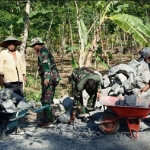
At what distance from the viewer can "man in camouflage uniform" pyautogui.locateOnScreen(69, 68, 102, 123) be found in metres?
5.96

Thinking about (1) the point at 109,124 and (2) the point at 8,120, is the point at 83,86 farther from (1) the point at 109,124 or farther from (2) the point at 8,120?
(2) the point at 8,120

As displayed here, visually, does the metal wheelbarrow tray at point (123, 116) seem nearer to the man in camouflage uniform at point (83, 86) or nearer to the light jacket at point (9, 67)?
the man in camouflage uniform at point (83, 86)

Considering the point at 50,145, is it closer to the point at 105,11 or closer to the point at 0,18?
the point at 105,11

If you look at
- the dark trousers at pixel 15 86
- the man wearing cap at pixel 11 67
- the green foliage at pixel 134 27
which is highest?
the green foliage at pixel 134 27

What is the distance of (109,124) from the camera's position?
5.63m

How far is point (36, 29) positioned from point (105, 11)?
19.3 ft

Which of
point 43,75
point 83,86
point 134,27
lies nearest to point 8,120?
point 43,75

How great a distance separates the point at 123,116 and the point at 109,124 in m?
0.41

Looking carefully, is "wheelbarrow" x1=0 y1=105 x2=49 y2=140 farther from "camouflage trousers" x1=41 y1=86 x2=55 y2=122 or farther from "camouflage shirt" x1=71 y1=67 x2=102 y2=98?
"camouflage shirt" x1=71 y1=67 x2=102 y2=98

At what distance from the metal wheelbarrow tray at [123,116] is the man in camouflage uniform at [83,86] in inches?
24.1

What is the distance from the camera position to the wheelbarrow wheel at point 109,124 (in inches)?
222

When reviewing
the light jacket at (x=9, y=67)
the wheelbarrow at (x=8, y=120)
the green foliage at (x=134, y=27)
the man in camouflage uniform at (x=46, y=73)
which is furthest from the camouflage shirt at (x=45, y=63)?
the green foliage at (x=134, y=27)

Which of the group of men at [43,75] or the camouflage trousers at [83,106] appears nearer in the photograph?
the group of men at [43,75]

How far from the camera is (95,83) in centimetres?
602
